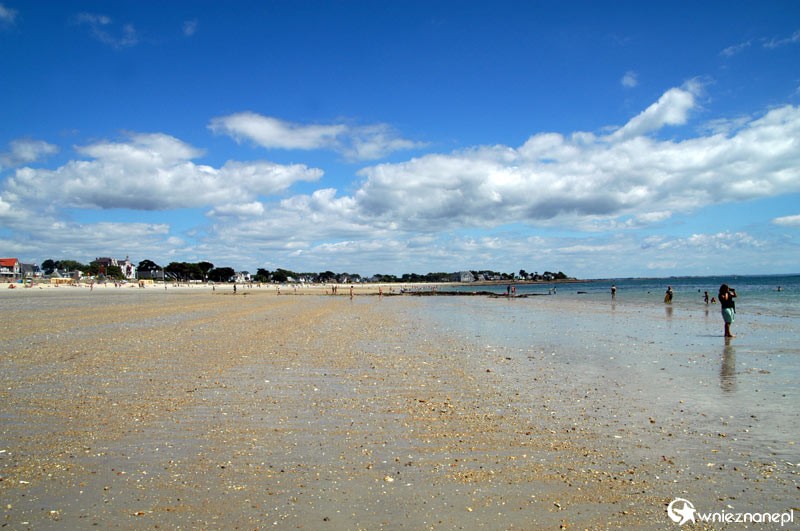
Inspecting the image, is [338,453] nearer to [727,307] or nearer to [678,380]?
[678,380]

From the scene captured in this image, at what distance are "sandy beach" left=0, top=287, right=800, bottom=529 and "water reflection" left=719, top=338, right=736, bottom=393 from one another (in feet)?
9.83

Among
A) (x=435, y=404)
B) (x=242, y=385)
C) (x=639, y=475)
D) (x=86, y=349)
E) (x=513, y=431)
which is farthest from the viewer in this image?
(x=86, y=349)

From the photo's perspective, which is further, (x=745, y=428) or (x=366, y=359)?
(x=366, y=359)

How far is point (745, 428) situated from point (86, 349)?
730 inches

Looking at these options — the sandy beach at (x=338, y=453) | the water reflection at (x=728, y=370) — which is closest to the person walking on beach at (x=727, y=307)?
the water reflection at (x=728, y=370)

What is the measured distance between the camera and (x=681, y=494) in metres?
5.66

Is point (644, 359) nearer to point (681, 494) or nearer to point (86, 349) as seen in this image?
point (681, 494)

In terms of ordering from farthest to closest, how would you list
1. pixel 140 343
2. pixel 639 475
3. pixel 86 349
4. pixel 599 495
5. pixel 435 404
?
1. pixel 140 343
2. pixel 86 349
3. pixel 435 404
4. pixel 639 475
5. pixel 599 495

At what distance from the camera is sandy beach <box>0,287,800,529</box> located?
5215 millimetres

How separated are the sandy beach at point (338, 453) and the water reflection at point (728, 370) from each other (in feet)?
9.83

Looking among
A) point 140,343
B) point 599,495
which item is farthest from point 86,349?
point 599,495

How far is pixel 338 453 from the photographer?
6918mm

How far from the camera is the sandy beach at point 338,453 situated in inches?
205

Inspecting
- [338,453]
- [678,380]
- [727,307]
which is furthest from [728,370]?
[338,453]
